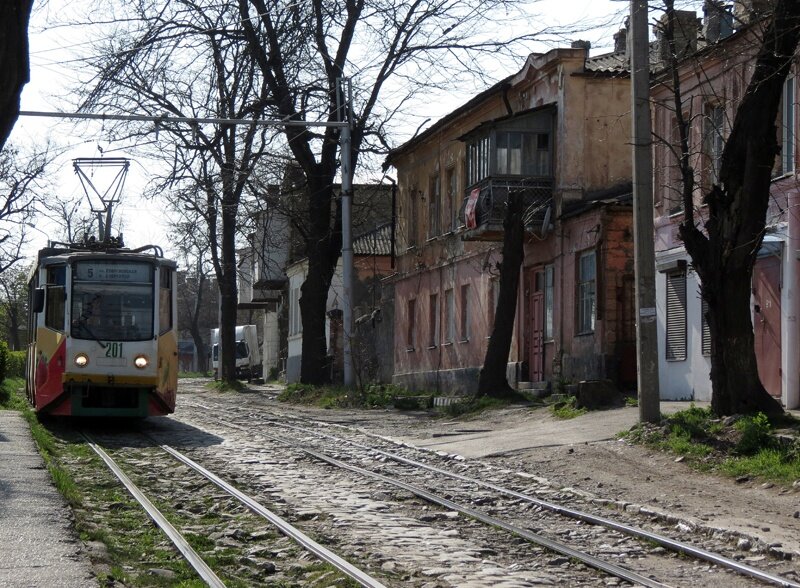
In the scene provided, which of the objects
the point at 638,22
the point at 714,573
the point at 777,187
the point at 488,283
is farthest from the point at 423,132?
the point at 714,573

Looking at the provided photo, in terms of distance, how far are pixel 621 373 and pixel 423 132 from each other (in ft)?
46.3

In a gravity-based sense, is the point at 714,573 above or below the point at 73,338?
below

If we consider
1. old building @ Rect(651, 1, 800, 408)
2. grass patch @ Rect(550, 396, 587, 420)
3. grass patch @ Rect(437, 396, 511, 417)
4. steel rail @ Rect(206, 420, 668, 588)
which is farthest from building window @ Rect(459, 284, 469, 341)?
steel rail @ Rect(206, 420, 668, 588)

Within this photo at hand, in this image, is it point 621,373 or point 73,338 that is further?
point 621,373

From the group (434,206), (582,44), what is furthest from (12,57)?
(434,206)

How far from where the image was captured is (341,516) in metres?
11.2

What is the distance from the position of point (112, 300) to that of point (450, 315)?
58.0 feet

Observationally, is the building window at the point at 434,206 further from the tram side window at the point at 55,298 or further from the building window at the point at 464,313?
the tram side window at the point at 55,298

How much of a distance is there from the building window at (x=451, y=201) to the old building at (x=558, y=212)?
2.53 feet

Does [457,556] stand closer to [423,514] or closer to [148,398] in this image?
[423,514]

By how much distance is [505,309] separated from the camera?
26.3m

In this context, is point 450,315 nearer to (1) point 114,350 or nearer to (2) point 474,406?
(2) point 474,406

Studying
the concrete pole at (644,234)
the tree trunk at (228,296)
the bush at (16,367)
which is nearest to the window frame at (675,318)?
the concrete pole at (644,234)

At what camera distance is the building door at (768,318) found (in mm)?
20812
